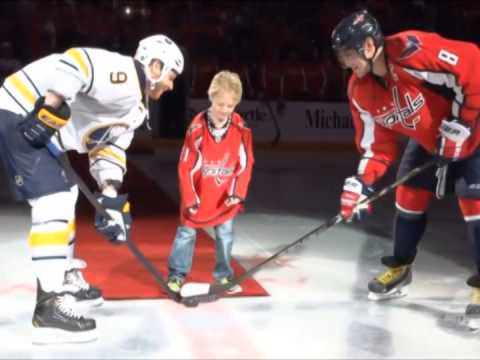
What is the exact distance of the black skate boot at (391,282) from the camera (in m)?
3.36

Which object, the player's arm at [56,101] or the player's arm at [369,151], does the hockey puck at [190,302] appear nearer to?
the player's arm at [369,151]

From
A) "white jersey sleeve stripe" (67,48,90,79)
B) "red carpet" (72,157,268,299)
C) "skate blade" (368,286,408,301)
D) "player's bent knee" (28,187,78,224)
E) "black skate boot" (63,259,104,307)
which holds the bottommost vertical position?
"red carpet" (72,157,268,299)

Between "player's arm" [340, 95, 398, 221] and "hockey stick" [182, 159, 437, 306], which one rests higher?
"player's arm" [340, 95, 398, 221]

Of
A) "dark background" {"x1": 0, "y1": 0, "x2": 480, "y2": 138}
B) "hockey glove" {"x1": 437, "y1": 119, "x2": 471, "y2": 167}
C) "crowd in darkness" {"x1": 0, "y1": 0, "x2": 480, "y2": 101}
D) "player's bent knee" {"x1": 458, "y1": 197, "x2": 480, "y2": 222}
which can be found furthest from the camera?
"crowd in darkness" {"x1": 0, "y1": 0, "x2": 480, "y2": 101}

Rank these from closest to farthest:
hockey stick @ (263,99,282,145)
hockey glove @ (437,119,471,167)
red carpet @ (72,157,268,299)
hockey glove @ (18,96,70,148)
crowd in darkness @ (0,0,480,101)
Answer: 1. hockey glove @ (18,96,70,148)
2. hockey glove @ (437,119,471,167)
3. red carpet @ (72,157,268,299)
4. hockey stick @ (263,99,282,145)
5. crowd in darkness @ (0,0,480,101)

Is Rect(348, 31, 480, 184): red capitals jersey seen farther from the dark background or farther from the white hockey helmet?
the dark background

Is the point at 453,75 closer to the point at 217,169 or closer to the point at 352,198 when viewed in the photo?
the point at 352,198

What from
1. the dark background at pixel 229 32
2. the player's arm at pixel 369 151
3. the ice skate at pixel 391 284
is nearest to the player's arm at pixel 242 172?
the player's arm at pixel 369 151


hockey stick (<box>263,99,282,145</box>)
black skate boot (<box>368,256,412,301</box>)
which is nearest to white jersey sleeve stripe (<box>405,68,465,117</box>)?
black skate boot (<box>368,256,412,301</box>)

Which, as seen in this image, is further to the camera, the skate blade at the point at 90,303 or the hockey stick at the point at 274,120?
the hockey stick at the point at 274,120

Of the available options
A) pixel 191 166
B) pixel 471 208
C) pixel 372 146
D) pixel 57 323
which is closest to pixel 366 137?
pixel 372 146

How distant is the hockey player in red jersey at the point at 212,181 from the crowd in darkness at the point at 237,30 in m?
4.72

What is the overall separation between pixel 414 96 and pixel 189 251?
3.60 ft

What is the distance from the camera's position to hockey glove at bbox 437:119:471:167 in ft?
9.54
